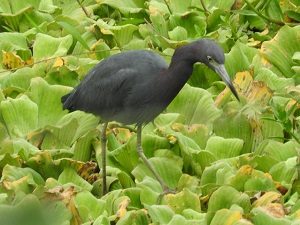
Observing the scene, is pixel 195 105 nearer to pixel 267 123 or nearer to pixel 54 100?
pixel 267 123

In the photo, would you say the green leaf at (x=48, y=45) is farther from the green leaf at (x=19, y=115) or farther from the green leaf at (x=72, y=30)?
the green leaf at (x=19, y=115)

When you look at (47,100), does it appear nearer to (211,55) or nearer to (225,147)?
(225,147)

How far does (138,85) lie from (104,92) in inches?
6.0

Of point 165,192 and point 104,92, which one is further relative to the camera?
point 104,92

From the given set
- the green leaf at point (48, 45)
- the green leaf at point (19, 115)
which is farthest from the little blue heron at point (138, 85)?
the green leaf at point (48, 45)

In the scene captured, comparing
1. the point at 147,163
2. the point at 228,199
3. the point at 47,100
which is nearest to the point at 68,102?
the point at 47,100

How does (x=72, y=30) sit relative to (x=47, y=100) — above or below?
above

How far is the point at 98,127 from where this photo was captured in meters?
2.99

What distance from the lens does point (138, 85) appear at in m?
2.60

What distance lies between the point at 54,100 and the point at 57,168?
56 centimetres

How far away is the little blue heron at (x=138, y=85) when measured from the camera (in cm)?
255

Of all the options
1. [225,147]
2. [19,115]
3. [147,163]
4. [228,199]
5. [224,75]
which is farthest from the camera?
[19,115]


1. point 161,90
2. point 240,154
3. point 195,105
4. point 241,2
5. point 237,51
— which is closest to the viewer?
point 161,90

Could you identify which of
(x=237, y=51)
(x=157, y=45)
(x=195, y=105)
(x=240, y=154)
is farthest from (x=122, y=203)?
(x=157, y=45)
